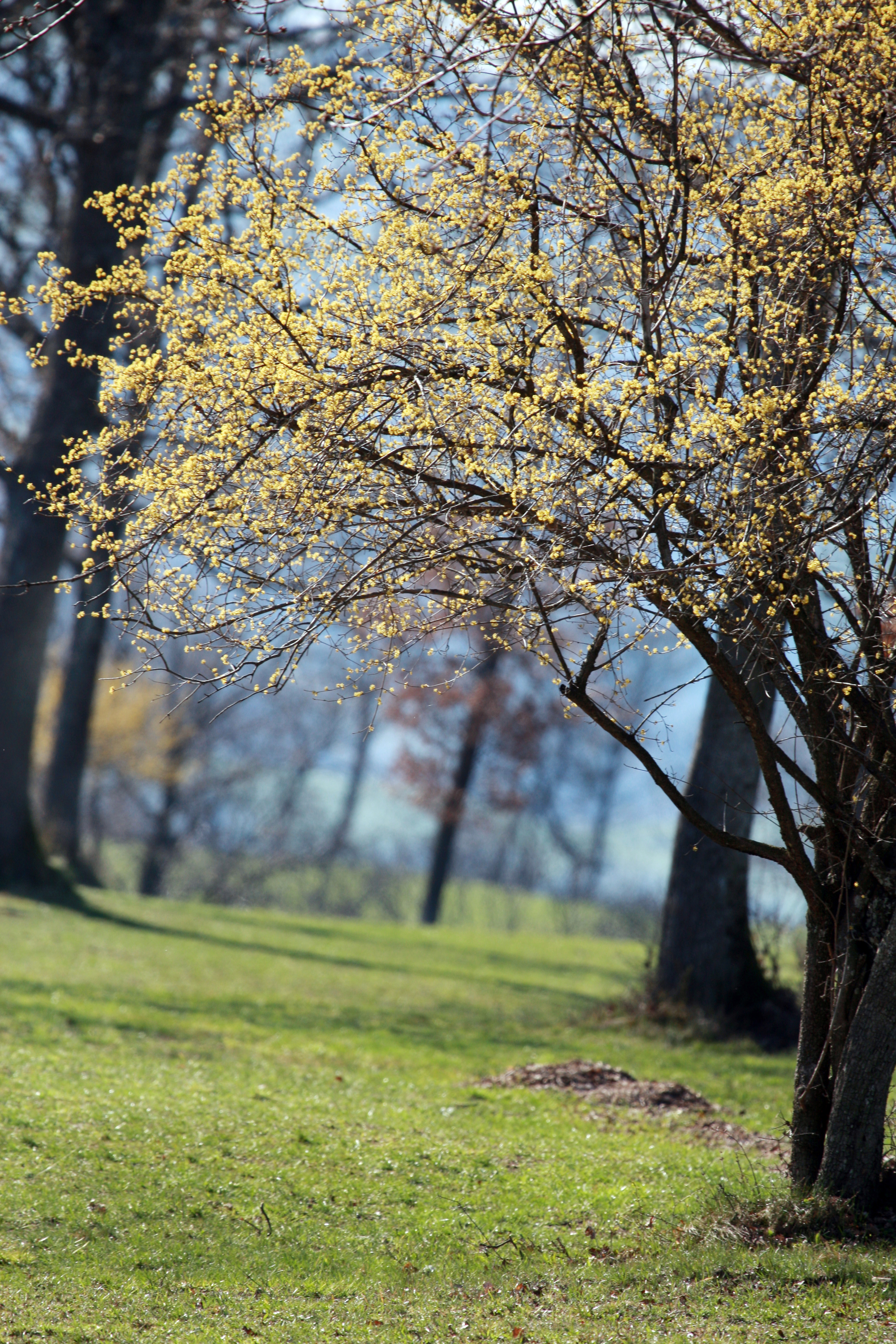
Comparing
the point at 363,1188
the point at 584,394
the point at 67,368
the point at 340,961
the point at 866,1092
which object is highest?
the point at 67,368

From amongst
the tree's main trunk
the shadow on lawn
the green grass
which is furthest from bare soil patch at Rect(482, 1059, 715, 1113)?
the shadow on lawn

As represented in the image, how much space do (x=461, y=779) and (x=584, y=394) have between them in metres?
19.8

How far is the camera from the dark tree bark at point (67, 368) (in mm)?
14523

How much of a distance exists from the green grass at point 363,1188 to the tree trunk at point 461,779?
41.6 ft

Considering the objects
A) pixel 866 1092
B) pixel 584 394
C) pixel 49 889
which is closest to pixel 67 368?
pixel 49 889

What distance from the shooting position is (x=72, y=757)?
17750 millimetres

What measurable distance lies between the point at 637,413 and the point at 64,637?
3086cm

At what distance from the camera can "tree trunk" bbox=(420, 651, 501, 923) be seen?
77.2 ft

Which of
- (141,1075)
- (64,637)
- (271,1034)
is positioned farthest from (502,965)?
(64,637)

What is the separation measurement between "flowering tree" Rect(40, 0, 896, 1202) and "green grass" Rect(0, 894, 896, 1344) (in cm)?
91

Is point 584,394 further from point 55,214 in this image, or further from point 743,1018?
point 55,214

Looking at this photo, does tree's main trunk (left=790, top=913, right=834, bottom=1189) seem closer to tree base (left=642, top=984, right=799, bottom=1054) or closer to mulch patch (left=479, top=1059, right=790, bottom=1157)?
mulch patch (left=479, top=1059, right=790, bottom=1157)

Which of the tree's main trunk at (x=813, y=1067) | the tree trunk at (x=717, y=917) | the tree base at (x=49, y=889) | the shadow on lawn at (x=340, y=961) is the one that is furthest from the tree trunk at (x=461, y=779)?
the tree's main trunk at (x=813, y=1067)

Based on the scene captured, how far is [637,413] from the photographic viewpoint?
15.5ft
